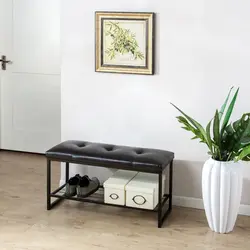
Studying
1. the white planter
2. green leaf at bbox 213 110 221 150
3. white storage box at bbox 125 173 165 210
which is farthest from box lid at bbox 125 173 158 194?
green leaf at bbox 213 110 221 150

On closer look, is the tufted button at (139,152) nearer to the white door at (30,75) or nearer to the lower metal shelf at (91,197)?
the lower metal shelf at (91,197)

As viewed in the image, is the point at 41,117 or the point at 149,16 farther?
the point at 41,117

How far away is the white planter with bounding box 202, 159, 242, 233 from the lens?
12.1ft

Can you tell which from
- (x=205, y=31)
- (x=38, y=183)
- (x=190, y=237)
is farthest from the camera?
(x=38, y=183)

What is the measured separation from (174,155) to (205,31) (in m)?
0.94

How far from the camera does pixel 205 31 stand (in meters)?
4.01

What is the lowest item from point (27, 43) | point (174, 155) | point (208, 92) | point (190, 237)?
point (190, 237)

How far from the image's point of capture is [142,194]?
394cm

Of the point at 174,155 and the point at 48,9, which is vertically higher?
the point at 48,9

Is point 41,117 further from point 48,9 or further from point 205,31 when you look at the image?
point 205,31

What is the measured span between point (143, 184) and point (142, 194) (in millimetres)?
84

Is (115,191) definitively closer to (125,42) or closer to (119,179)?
(119,179)

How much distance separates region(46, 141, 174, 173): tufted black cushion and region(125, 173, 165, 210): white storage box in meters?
0.19

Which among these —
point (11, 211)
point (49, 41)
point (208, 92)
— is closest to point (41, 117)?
point (49, 41)
